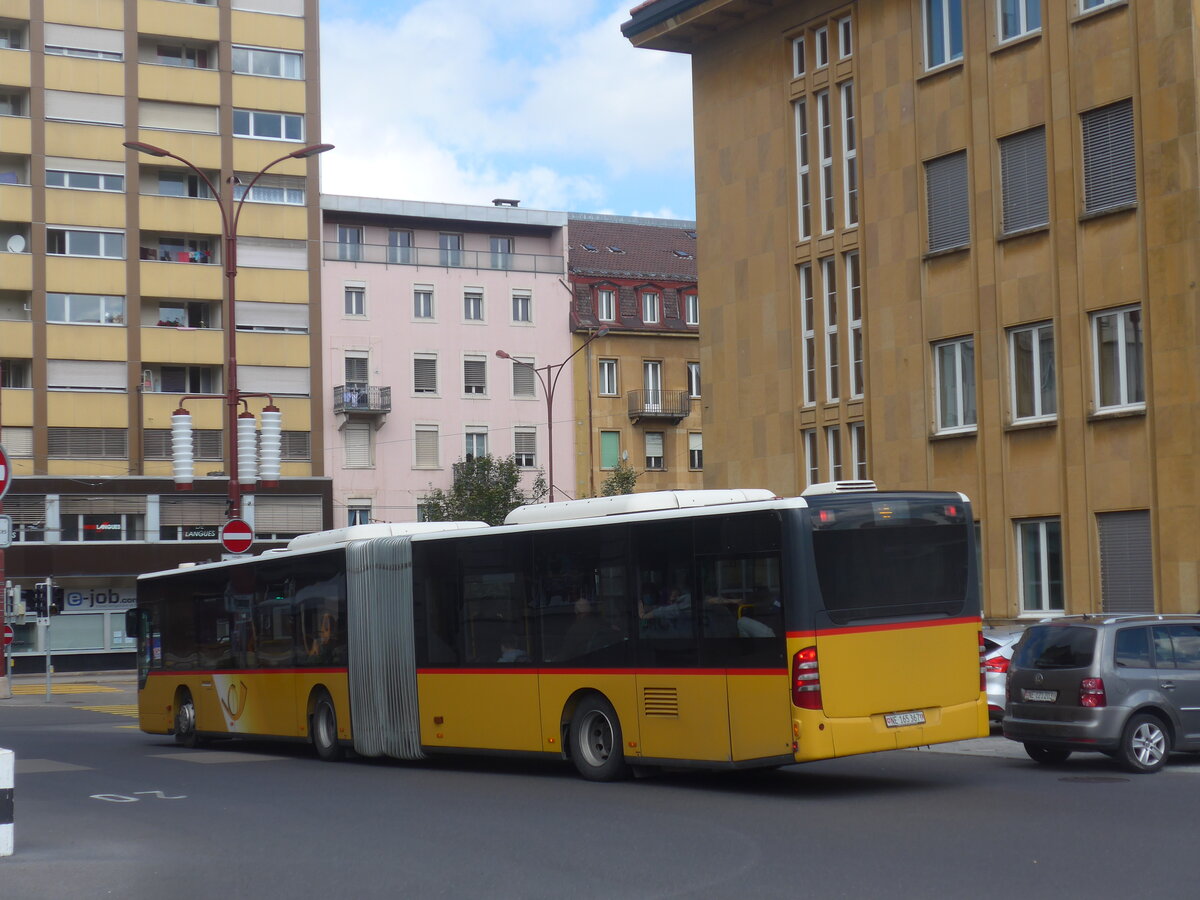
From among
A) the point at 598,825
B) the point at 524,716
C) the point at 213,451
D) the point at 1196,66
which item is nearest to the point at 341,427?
the point at 213,451

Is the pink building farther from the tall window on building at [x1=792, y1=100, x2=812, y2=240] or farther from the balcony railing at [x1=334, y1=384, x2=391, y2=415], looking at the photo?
the tall window on building at [x1=792, y1=100, x2=812, y2=240]

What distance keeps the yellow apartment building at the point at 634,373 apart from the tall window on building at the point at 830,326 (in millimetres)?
31891

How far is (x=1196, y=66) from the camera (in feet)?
86.8

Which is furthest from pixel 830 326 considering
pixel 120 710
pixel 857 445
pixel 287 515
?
pixel 287 515

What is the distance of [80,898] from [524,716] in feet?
24.8

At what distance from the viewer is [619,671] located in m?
15.4

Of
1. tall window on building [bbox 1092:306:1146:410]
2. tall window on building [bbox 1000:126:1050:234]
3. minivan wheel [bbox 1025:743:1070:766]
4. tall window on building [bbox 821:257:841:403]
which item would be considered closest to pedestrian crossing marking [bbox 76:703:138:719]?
tall window on building [bbox 821:257:841:403]

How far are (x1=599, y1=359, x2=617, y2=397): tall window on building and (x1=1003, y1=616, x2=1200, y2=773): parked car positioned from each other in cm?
5324

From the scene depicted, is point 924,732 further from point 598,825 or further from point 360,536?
point 360,536

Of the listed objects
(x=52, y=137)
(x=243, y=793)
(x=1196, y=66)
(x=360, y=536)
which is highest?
(x=52, y=137)

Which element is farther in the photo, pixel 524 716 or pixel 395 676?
pixel 395 676

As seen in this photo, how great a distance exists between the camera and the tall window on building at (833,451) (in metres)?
35.0

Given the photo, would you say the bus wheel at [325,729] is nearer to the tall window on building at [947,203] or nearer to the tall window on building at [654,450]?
the tall window on building at [947,203]

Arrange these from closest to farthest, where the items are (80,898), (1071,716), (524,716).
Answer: (80,898), (1071,716), (524,716)
